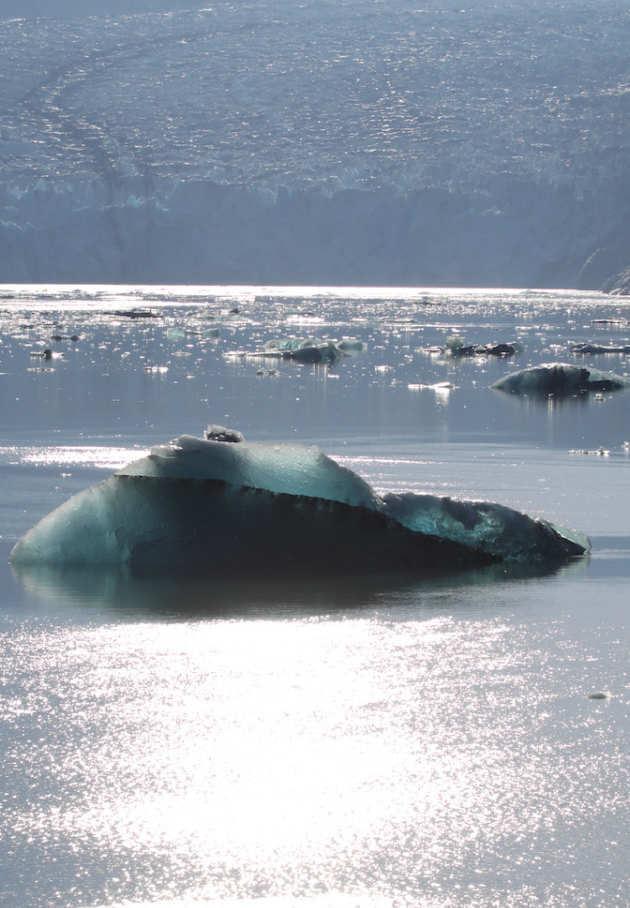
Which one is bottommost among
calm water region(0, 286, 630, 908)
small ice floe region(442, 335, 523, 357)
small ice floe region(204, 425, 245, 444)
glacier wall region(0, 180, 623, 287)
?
calm water region(0, 286, 630, 908)

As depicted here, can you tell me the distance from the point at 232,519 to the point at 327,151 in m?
68.3

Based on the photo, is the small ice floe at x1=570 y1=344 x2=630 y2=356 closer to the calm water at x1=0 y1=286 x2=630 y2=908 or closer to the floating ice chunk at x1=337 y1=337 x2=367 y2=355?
the floating ice chunk at x1=337 y1=337 x2=367 y2=355

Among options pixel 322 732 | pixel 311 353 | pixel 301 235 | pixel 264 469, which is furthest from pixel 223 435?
pixel 301 235

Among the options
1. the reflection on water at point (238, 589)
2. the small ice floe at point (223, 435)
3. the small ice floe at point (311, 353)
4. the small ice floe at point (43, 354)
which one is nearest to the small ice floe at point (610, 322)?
the small ice floe at point (311, 353)

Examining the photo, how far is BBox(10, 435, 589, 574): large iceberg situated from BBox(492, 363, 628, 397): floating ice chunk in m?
9.25

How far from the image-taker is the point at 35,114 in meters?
78.8

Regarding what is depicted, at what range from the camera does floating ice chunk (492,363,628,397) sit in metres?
14.6

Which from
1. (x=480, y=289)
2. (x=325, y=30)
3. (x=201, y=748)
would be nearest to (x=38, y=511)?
(x=201, y=748)

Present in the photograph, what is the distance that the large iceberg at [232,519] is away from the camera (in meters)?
5.38

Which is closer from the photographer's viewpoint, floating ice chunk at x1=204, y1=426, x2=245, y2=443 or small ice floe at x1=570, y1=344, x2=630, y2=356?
floating ice chunk at x1=204, y1=426, x2=245, y2=443

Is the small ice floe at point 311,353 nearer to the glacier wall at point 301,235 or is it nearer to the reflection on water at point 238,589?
the reflection on water at point 238,589

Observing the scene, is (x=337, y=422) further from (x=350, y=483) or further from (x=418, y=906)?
(x=418, y=906)

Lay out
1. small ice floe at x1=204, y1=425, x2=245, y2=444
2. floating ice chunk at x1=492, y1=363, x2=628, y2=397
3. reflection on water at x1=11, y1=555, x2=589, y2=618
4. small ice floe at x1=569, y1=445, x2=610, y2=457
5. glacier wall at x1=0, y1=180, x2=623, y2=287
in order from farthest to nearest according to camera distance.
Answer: glacier wall at x1=0, y1=180, x2=623, y2=287 < floating ice chunk at x1=492, y1=363, x2=628, y2=397 < small ice floe at x1=569, y1=445, x2=610, y2=457 < small ice floe at x1=204, y1=425, x2=245, y2=444 < reflection on water at x1=11, y1=555, x2=589, y2=618

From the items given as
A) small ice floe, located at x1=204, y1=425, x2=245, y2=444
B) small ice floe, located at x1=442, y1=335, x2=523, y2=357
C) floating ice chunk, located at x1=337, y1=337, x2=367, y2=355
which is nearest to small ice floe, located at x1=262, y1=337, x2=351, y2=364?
floating ice chunk, located at x1=337, y1=337, x2=367, y2=355
